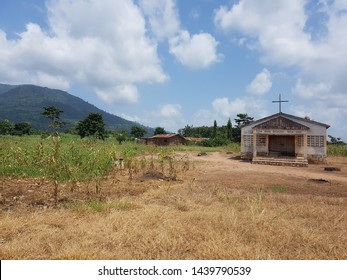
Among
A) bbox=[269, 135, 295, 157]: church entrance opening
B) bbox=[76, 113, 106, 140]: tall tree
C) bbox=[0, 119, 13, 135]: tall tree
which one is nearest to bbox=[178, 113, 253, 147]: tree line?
bbox=[269, 135, 295, 157]: church entrance opening

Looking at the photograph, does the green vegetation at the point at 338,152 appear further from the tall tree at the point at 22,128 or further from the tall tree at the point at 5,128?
the tall tree at the point at 22,128

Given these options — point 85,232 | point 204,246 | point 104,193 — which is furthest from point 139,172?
point 204,246

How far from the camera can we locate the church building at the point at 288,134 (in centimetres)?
2189

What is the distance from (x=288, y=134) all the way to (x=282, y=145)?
9.07ft

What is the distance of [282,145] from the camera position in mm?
24688

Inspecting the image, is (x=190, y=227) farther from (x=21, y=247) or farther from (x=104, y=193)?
(x=104, y=193)

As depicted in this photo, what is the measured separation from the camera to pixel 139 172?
40.9ft

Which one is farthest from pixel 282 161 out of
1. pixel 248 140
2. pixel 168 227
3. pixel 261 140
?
pixel 168 227

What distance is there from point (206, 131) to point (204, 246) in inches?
3291

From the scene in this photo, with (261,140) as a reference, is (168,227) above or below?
below

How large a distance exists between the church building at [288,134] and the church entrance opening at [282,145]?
204 mm

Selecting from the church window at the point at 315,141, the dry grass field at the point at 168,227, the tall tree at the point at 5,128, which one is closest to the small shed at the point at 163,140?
the tall tree at the point at 5,128

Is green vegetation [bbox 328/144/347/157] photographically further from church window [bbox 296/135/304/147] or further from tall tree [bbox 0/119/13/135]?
tall tree [bbox 0/119/13/135]

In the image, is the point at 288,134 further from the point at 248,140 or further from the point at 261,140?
the point at 248,140
